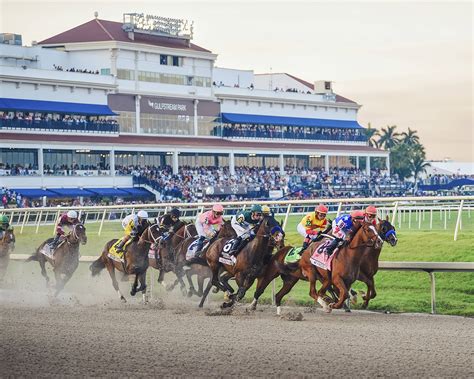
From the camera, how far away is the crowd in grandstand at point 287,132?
237 ft

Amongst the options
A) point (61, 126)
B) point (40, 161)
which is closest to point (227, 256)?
point (40, 161)

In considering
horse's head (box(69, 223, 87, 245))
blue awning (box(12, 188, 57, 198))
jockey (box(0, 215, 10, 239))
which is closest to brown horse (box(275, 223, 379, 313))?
horse's head (box(69, 223, 87, 245))

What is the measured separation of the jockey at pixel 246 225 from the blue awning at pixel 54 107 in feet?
141

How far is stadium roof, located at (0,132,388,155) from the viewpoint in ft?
191

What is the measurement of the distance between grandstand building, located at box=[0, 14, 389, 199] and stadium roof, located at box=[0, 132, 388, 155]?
3.6 inches

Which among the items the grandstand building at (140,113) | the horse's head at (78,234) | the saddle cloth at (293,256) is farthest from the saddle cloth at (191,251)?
the grandstand building at (140,113)

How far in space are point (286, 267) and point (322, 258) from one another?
2.21ft

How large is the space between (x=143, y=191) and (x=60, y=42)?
15136mm

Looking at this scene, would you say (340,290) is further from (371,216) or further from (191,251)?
(191,251)

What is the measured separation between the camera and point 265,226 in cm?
1504

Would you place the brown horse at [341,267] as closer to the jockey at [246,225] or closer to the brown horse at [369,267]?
the brown horse at [369,267]

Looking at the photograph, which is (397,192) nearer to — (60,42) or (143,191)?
(143,191)

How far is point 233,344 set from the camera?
1183 centimetres

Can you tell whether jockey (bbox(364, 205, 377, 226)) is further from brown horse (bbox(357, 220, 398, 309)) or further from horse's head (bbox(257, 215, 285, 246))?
horse's head (bbox(257, 215, 285, 246))
